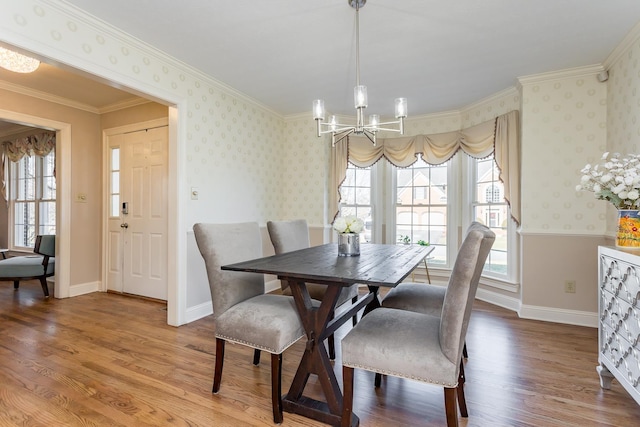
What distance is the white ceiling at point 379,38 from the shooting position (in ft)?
7.16

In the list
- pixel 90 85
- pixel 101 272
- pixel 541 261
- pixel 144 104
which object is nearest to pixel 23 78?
pixel 90 85

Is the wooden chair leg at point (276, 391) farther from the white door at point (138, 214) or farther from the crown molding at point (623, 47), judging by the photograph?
the crown molding at point (623, 47)

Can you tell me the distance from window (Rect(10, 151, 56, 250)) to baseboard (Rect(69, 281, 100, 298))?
158cm

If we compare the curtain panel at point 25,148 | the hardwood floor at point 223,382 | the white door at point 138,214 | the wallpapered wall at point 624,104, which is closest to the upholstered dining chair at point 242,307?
the hardwood floor at point 223,382

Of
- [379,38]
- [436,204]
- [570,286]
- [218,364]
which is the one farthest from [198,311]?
[570,286]

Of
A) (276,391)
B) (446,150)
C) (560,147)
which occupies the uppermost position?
(446,150)

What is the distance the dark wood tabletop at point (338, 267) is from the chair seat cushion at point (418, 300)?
0.85ft

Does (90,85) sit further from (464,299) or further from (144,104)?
(464,299)

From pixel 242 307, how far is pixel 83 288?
A: 3.45m

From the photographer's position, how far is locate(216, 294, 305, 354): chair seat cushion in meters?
1.71

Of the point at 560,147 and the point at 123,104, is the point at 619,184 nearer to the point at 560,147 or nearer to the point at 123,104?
the point at 560,147

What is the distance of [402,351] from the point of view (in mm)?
1445

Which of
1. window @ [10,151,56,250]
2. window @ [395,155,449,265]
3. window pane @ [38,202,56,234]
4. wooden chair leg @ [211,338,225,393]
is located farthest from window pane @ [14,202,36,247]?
window @ [395,155,449,265]

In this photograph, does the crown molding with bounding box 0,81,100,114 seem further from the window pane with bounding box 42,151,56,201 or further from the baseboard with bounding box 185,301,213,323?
the baseboard with bounding box 185,301,213,323
